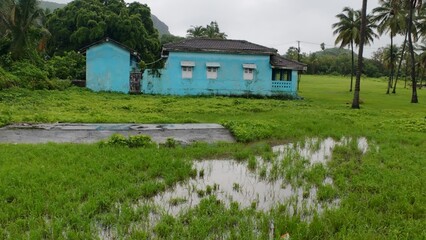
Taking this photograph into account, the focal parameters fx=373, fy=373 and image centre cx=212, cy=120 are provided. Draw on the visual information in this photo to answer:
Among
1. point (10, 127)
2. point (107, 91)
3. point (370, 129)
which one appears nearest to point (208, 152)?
point (10, 127)

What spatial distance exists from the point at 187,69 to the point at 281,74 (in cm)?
720

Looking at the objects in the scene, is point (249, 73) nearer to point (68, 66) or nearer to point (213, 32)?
point (68, 66)

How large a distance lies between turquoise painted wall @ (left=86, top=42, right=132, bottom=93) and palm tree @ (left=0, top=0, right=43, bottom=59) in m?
Result: 5.14

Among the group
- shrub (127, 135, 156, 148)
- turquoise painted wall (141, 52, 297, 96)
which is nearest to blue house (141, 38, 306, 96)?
turquoise painted wall (141, 52, 297, 96)

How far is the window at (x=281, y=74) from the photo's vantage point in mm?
27656

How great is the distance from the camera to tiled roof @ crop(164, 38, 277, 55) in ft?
84.5

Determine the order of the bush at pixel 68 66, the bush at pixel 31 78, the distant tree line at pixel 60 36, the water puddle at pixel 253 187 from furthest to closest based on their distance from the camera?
1. the bush at pixel 68 66
2. the distant tree line at pixel 60 36
3. the bush at pixel 31 78
4. the water puddle at pixel 253 187

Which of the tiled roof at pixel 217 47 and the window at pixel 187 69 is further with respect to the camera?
the window at pixel 187 69

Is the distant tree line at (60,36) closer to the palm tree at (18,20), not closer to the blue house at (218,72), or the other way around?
the palm tree at (18,20)

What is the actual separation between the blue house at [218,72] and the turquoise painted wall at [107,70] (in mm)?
1560

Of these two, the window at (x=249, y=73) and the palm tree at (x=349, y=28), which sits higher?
the palm tree at (x=349, y=28)

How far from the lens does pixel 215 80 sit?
26.4 meters

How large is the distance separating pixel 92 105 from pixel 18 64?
10.2 m

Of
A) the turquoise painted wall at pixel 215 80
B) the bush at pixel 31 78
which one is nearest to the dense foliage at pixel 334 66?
the turquoise painted wall at pixel 215 80
